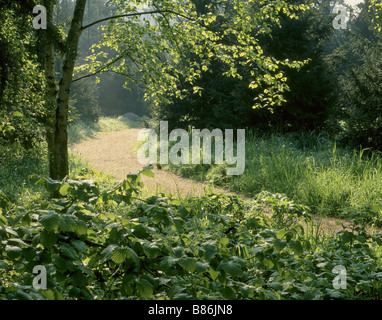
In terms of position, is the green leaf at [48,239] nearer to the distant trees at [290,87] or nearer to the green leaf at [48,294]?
the green leaf at [48,294]

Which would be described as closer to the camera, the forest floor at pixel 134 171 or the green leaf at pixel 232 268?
the green leaf at pixel 232 268

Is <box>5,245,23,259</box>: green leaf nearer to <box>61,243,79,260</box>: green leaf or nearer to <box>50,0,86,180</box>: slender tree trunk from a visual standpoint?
<box>61,243,79,260</box>: green leaf

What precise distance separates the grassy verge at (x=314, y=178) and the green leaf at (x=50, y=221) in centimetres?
376

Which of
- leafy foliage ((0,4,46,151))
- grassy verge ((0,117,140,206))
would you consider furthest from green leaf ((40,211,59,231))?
grassy verge ((0,117,140,206))

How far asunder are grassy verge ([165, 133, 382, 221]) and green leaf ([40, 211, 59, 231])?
3.76m

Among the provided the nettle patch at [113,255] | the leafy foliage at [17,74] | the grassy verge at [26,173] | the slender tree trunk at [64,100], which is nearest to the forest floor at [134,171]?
the grassy verge at [26,173]

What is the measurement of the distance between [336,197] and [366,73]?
17.8ft

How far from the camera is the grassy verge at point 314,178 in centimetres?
580

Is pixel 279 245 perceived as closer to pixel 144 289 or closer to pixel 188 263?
pixel 188 263

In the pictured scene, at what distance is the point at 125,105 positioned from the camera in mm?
38844

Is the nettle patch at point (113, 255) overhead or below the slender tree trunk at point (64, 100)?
below

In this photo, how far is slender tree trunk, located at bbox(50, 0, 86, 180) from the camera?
5.51m
